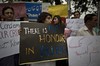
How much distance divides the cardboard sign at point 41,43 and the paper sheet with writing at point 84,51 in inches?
5.4

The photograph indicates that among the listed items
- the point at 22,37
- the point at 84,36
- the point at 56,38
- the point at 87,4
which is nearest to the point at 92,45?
the point at 84,36

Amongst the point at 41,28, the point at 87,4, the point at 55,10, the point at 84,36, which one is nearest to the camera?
the point at 41,28

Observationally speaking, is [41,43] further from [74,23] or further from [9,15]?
[74,23]

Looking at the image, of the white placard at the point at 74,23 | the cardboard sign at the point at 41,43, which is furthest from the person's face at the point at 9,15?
the white placard at the point at 74,23

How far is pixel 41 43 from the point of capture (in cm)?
559

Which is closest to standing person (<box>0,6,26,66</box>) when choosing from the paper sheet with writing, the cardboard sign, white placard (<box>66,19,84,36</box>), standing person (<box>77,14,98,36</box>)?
the cardboard sign

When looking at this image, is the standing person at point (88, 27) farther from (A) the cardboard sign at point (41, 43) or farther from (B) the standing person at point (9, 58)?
(B) the standing person at point (9, 58)

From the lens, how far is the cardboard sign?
5312 mm

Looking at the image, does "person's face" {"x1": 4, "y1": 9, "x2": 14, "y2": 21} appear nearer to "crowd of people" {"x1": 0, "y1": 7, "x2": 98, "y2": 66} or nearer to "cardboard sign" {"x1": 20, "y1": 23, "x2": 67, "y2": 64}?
"crowd of people" {"x1": 0, "y1": 7, "x2": 98, "y2": 66}

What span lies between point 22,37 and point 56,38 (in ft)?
2.70

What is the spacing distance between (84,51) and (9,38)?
57.7 inches

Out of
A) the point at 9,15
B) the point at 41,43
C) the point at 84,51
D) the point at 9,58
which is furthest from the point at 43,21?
the point at 84,51

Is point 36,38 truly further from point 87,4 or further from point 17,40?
point 87,4

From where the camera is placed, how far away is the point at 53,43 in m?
5.82
